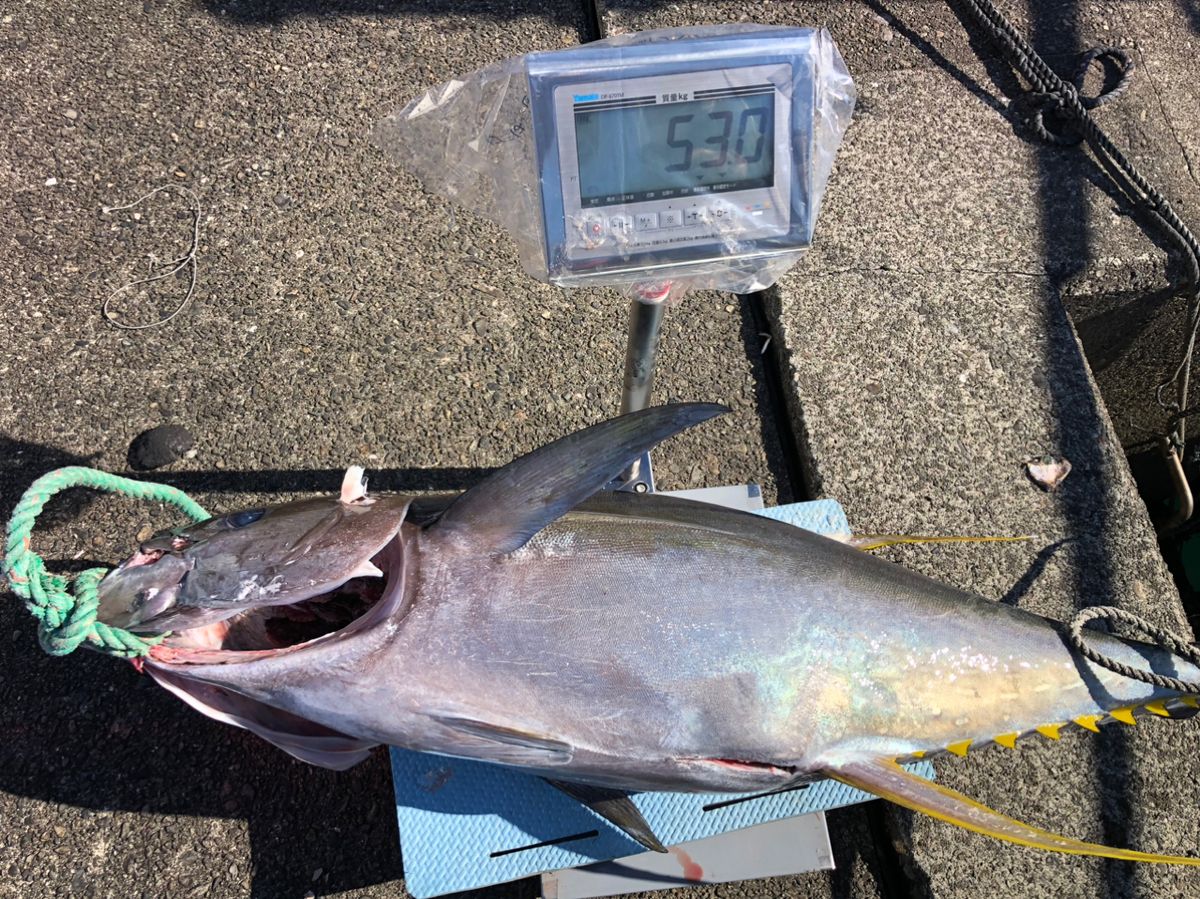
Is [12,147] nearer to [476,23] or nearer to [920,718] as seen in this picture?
[476,23]

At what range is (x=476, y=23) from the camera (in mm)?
2889

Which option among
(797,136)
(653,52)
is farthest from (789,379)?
(653,52)

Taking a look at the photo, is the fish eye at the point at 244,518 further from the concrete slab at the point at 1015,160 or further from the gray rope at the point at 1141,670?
the concrete slab at the point at 1015,160

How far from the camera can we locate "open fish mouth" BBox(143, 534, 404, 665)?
1.23 m

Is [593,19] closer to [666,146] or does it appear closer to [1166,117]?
[666,146]

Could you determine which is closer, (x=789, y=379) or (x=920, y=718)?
(x=920, y=718)

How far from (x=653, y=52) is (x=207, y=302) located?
1.74 metres

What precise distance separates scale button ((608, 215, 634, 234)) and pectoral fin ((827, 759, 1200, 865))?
3.43ft

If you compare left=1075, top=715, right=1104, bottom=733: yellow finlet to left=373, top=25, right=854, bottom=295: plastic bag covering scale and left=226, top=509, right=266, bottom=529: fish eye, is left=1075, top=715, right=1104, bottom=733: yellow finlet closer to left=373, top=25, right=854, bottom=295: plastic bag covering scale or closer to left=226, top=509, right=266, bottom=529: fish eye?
left=373, top=25, right=854, bottom=295: plastic bag covering scale

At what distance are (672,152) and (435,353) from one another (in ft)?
A: 4.11

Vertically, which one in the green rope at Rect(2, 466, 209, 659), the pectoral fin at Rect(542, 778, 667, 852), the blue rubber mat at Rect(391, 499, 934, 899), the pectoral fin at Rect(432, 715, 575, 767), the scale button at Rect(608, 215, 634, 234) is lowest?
the blue rubber mat at Rect(391, 499, 934, 899)

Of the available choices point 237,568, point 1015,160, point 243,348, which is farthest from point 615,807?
point 1015,160

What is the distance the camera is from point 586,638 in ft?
4.22

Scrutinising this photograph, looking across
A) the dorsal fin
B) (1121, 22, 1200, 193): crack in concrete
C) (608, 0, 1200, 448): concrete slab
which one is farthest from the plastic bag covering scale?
(1121, 22, 1200, 193): crack in concrete
